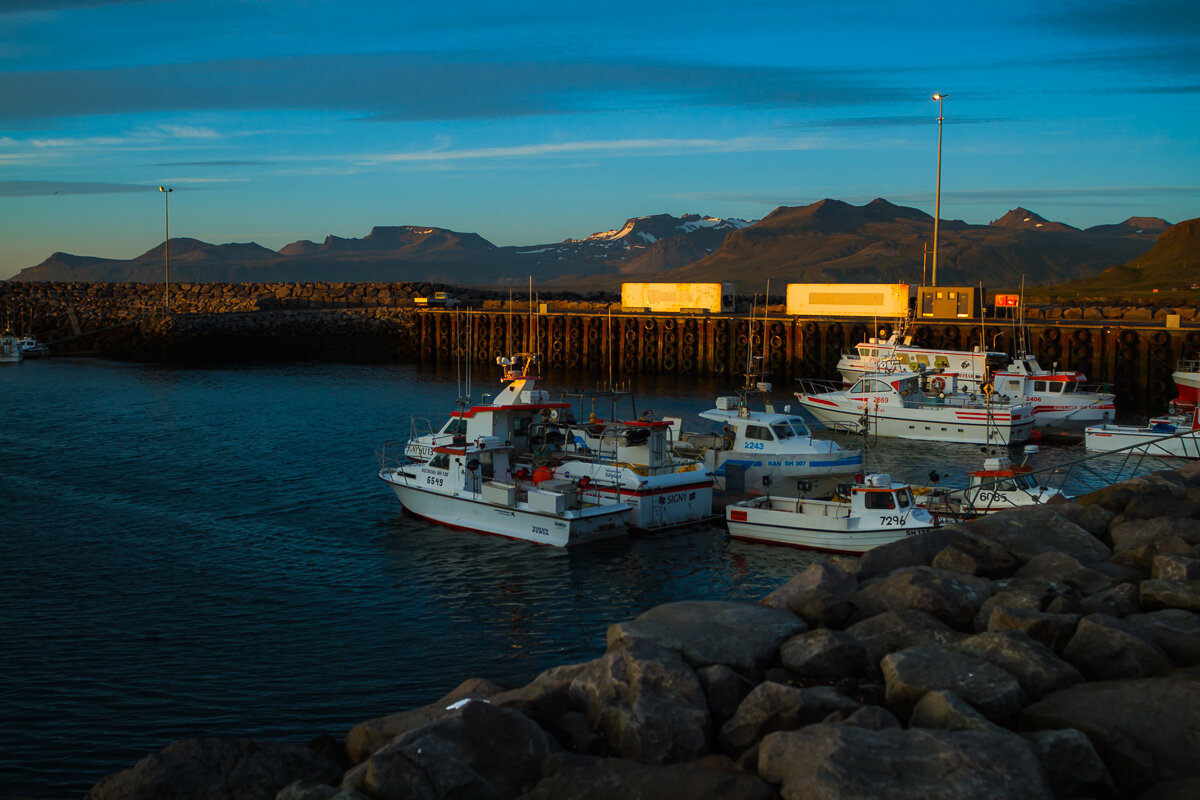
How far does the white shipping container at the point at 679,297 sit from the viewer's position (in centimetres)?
8512

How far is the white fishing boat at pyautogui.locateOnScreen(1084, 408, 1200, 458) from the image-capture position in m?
37.4

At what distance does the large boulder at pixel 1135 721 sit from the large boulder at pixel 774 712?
6.12ft

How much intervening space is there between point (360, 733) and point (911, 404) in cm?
3758

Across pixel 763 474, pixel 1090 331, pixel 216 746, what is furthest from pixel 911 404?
pixel 216 746

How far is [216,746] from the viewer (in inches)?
418

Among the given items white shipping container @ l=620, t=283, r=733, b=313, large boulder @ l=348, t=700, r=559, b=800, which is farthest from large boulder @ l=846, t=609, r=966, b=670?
white shipping container @ l=620, t=283, r=733, b=313

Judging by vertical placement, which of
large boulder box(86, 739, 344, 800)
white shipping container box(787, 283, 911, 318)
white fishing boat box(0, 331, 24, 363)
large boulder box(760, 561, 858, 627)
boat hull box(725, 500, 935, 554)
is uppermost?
white shipping container box(787, 283, 911, 318)

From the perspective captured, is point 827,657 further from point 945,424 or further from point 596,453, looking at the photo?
point 945,424

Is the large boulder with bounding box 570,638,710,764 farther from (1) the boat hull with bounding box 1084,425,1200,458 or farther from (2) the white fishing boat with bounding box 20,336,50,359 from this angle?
(2) the white fishing boat with bounding box 20,336,50,359

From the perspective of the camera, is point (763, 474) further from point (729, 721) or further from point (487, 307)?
point (487, 307)

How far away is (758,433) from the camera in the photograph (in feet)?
106

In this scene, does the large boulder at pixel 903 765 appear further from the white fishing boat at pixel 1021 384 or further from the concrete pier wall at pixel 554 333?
the concrete pier wall at pixel 554 333

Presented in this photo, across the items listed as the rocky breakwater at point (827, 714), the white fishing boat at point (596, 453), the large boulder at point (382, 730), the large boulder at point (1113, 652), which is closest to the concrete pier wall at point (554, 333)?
the white fishing boat at point (596, 453)

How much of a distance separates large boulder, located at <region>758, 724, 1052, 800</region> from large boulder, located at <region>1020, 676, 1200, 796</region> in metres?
1.12
